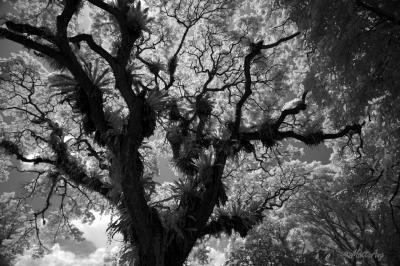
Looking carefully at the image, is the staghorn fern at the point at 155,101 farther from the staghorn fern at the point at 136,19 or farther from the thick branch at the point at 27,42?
the thick branch at the point at 27,42

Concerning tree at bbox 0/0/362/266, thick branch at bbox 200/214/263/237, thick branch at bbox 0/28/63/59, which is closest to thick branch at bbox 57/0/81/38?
tree at bbox 0/0/362/266

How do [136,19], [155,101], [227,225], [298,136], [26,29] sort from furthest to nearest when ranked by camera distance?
[298,136] < [227,225] < [136,19] < [155,101] < [26,29]

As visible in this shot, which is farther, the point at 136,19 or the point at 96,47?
the point at 136,19

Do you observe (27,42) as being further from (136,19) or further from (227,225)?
(227,225)

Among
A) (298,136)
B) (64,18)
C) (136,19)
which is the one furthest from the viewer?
(298,136)

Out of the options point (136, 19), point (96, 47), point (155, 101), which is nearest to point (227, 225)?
point (155, 101)

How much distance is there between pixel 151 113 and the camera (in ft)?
22.6

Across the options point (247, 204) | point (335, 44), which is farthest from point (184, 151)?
point (335, 44)

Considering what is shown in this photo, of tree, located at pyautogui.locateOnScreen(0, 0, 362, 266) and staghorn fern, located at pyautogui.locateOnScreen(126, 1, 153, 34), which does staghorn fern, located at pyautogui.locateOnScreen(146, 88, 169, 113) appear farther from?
staghorn fern, located at pyautogui.locateOnScreen(126, 1, 153, 34)

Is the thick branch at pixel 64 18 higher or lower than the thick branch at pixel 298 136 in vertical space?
higher

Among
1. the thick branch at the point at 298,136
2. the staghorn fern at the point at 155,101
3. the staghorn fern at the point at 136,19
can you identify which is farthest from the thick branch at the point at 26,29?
the thick branch at the point at 298,136

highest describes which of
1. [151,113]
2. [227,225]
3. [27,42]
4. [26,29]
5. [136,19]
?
[136,19]

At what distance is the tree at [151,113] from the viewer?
646cm

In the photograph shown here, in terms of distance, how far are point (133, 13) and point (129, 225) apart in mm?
4735
